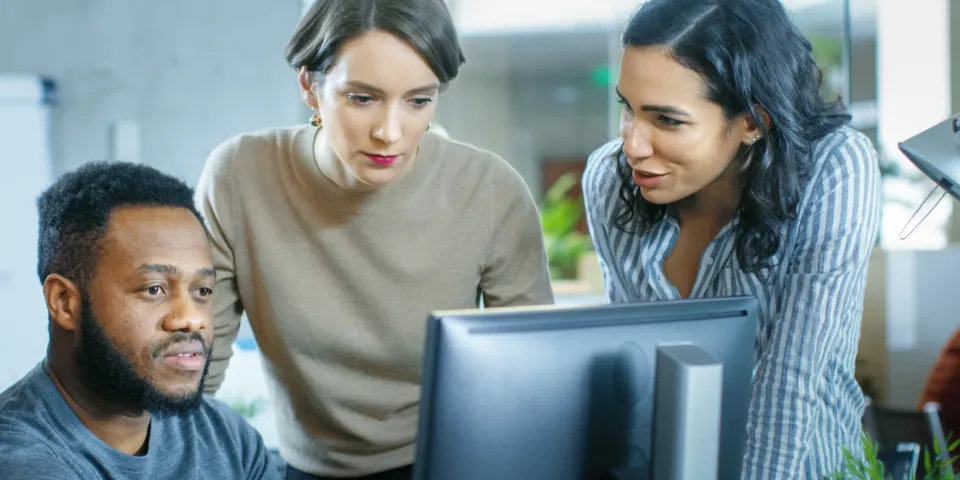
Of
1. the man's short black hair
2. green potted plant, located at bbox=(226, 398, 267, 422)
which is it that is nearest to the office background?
green potted plant, located at bbox=(226, 398, 267, 422)

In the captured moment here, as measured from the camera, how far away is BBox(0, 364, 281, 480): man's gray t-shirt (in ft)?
3.61

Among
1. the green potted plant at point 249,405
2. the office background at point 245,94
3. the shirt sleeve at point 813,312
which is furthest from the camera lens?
the office background at point 245,94

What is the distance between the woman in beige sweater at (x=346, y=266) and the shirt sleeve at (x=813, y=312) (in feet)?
1.63

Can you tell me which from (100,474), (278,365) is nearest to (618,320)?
(100,474)

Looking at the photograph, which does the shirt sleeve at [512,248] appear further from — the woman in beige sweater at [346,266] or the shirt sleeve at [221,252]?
the shirt sleeve at [221,252]

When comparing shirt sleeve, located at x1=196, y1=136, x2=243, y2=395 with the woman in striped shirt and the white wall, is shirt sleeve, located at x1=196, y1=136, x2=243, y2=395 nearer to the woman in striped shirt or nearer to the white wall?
the woman in striped shirt

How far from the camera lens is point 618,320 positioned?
1.00 meters

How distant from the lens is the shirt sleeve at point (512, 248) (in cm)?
172

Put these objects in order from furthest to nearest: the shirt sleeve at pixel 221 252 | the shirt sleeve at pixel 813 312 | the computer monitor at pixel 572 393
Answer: the shirt sleeve at pixel 221 252, the shirt sleeve at pixel 813 312, the computer monitor at pixel 572 393

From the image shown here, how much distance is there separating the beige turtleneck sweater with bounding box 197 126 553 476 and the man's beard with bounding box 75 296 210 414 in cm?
35

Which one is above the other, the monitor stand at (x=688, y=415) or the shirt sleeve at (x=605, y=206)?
the shirt sleeve at (x=605, y=206)

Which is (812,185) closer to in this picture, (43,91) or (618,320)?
(618,320)

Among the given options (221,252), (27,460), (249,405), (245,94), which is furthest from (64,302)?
(245,94)

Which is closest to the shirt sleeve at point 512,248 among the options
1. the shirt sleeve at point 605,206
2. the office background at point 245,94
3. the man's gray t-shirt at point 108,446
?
the shirt sleeve at point 605,206
